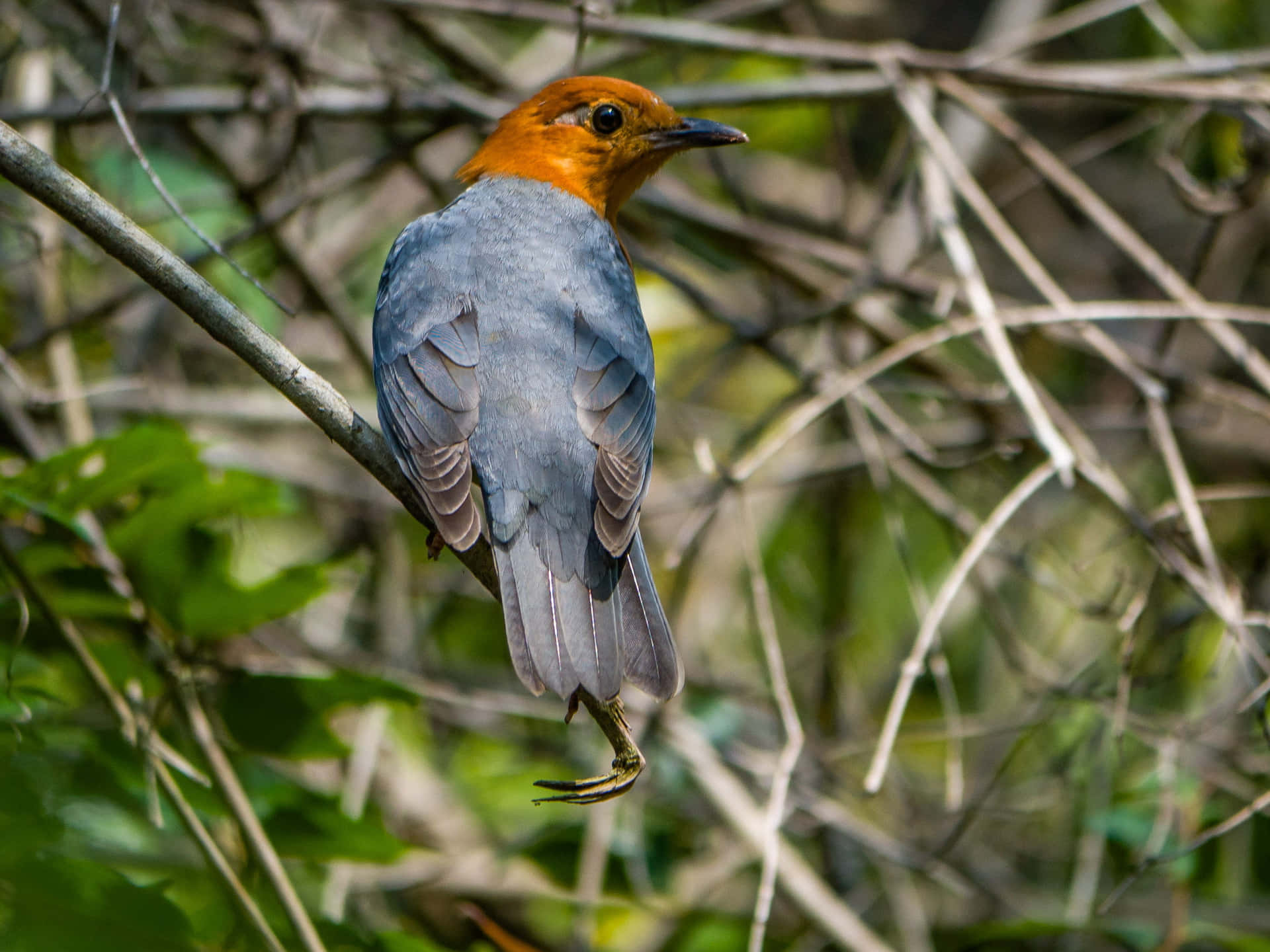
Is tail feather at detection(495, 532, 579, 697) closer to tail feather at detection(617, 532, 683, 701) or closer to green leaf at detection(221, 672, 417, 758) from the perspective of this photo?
tail feather at detection(617, 532, 683, 701)

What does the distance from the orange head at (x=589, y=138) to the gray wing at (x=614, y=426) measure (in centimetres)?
97

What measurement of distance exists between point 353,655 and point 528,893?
1124 mm

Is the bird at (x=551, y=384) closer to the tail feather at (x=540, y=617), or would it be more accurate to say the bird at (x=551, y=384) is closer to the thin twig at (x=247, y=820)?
the tail feather at (x=540, y=617)

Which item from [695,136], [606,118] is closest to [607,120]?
[606,118]

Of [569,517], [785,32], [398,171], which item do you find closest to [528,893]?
[569,517]

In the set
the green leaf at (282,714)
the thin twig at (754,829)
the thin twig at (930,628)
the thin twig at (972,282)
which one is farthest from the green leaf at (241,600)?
the thin twig at (972,282)

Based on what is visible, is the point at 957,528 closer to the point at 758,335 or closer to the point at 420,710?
the point at 758,335

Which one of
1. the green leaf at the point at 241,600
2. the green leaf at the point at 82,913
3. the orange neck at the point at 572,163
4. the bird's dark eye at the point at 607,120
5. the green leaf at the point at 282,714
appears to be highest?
the bird's dark eye at the point at 607,120

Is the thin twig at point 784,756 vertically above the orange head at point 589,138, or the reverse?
the orange head at point 589,138

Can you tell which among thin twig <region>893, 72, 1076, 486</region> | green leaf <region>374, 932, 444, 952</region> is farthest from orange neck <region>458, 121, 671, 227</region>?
green leaf <region>374, 932, 444, 952</region>

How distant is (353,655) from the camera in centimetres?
481

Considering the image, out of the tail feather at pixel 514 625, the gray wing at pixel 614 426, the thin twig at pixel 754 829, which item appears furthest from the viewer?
the thin twig at pixel 754 829

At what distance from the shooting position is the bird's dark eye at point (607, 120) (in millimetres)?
4289

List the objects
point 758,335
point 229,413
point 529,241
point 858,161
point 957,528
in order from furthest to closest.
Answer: point 858,161
point 229,413
point 758,335
point 957,528
point 529,241
